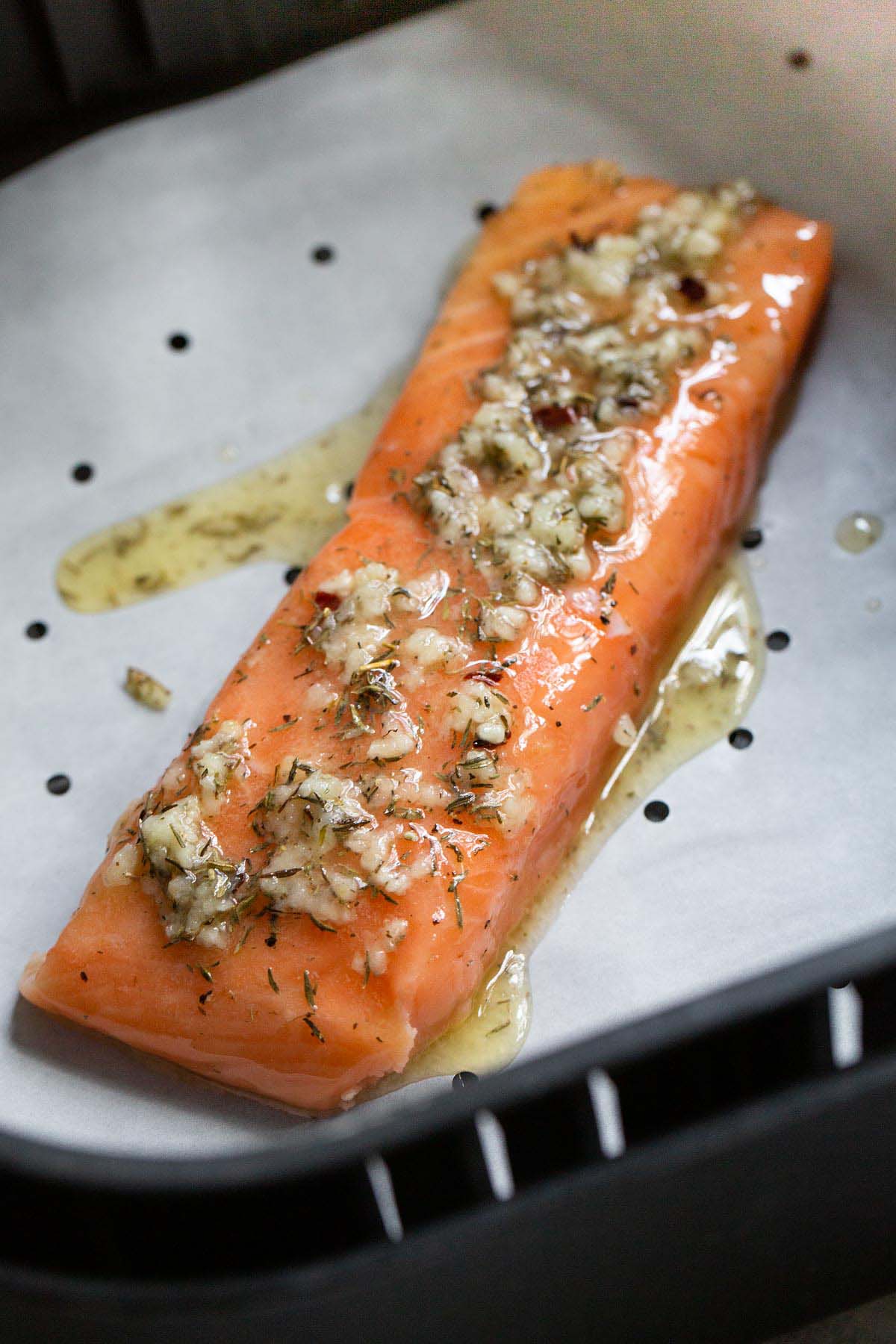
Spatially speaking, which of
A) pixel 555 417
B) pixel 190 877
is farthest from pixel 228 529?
pixel 190 877

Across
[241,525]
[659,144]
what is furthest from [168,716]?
Result: [659,144]

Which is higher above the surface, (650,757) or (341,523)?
(341,523)

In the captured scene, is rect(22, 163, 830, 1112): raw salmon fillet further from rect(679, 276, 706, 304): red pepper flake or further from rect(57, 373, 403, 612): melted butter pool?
rect(57, 373, 403, 612): melted butter pool

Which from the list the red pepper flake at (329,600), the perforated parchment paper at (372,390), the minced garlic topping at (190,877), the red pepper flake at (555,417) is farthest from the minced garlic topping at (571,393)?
the minced garlic topping at (190,877)

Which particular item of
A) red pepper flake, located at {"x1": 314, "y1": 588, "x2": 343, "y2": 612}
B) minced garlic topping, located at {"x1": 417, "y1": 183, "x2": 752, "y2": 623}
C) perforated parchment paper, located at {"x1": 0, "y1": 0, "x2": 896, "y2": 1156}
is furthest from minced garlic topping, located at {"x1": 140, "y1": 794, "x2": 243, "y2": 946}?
minced garlic topping, located at {"x1": 417, "y1": 183, "x2": 752, "y2": 623}

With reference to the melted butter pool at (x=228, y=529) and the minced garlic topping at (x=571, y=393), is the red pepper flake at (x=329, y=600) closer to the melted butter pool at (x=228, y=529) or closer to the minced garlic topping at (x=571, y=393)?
the minced garlic topping at (x=571, y=393)

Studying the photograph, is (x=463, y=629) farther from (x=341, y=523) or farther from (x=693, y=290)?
(x=693, y=290)

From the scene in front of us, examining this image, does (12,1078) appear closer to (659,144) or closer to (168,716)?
(168,716)
